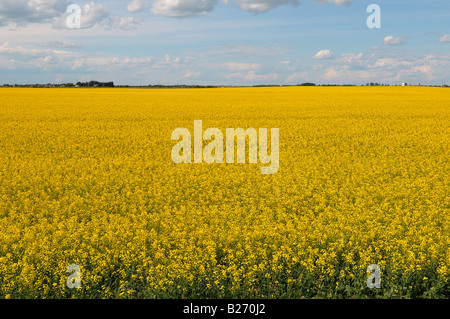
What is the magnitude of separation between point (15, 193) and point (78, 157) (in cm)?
465

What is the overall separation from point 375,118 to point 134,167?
20.1 m

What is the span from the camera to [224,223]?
7.92 m

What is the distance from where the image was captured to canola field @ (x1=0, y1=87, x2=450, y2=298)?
588 cm

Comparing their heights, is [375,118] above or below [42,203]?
above

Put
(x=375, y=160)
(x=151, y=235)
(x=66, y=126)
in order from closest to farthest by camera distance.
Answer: (x=151, y=235) → (x=375, y=160) → (x=66, y=126)

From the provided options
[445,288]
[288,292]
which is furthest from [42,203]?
[445,288]

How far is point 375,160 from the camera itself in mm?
14000

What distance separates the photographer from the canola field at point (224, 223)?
232 inches
